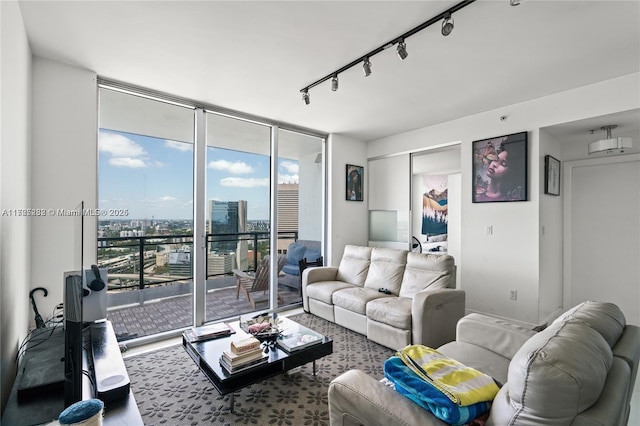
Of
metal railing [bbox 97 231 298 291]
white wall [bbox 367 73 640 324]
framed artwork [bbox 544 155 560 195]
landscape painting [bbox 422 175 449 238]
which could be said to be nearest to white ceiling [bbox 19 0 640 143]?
white wall [bbox 367 73 640 324]

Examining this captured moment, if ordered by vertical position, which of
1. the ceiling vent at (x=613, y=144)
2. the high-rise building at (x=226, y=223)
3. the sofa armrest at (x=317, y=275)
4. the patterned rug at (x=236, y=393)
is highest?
the ceiling vent at (x=613, y=144)

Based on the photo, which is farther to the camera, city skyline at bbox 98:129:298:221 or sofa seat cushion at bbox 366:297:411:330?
city skyline at bbox 98:129:298:221

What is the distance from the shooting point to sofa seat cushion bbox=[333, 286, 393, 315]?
3188 mm

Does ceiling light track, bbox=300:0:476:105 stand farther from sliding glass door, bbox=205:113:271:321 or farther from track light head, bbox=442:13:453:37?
sliding glass door, bbox=205:113:271:321

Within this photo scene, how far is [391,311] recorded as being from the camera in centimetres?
284

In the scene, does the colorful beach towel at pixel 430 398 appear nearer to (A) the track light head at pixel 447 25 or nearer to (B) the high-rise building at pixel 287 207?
(A) the track light head at pixel 447 25

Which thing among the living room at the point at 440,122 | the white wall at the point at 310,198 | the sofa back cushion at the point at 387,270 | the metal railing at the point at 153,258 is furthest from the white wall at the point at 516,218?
the metal railing at the point at 153,258

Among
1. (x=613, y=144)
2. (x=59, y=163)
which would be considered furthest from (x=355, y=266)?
(x=59, y=163)

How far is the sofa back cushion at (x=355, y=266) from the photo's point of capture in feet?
12.9

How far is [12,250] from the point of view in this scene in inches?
71.6

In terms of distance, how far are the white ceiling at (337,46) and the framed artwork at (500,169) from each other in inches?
19.6

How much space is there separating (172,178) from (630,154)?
5.45 m

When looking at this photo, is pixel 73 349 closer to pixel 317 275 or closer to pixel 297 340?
pixel 297 340

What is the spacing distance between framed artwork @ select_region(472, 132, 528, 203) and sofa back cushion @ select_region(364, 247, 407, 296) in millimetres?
1293
